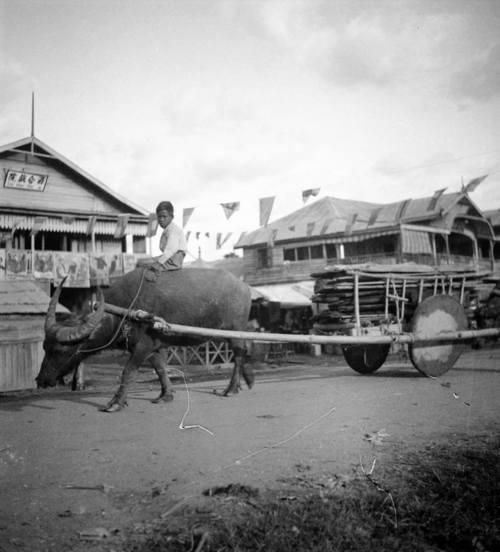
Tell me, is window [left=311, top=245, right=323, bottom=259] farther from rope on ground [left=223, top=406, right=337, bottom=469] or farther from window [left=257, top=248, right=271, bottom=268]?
rope on ground [left=223, top=406, right=337, bottom=469]

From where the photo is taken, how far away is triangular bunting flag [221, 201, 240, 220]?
18594mm

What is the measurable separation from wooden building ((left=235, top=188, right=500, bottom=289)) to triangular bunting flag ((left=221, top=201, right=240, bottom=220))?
937cm

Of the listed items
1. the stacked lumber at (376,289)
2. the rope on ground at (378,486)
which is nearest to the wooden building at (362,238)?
the stacked lumber at (376,289)

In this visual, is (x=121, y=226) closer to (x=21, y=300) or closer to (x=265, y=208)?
(x=265, y=208)

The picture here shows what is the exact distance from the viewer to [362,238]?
28.7 meters

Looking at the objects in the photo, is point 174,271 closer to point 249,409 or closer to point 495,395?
point 249,409

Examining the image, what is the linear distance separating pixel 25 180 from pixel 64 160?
5.85 ft

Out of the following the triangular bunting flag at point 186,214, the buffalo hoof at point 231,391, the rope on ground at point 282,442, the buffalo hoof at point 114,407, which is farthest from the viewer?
the triangular bunting flag at point 186,214

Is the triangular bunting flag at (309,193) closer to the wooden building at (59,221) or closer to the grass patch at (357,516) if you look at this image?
the wooden building at (59,221)

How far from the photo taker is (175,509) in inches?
113

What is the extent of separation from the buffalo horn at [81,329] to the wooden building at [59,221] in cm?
1267

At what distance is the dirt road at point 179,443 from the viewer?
296 cm

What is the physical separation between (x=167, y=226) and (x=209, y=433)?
10.6 feet

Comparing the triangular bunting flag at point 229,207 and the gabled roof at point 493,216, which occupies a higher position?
the gabled roof at point 493,216
